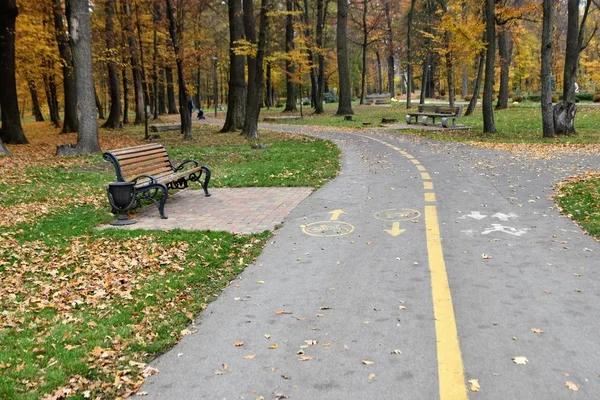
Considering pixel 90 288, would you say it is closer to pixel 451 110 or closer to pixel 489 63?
pixel 489 63

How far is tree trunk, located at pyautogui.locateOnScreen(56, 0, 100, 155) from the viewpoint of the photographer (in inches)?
610

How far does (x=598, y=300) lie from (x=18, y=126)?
70.8 ft

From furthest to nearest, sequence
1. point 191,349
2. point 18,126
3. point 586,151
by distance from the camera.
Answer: point 18,126
point 586,151
point 191,349

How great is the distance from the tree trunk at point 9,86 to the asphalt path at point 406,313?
1701 centimetres

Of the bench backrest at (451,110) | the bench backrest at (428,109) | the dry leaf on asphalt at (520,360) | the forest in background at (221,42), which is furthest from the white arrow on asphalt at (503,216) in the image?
the bench backrest at (428,109)

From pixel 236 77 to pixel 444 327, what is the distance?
797 inches

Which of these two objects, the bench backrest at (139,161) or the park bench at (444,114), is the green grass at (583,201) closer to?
the bench backrest at (139,161)

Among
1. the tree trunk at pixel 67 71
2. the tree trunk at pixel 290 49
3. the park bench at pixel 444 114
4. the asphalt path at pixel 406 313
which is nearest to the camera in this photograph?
the asphalt path at pixel 406 313

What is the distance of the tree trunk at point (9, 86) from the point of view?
18.9m

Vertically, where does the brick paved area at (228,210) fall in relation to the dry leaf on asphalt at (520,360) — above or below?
above

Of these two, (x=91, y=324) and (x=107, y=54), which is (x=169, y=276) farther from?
(x=107, y=54)

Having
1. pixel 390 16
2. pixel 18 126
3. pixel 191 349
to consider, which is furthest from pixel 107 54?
pixel 390 16

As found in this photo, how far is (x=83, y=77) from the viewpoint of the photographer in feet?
→ 51.6

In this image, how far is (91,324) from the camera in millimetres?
4191
